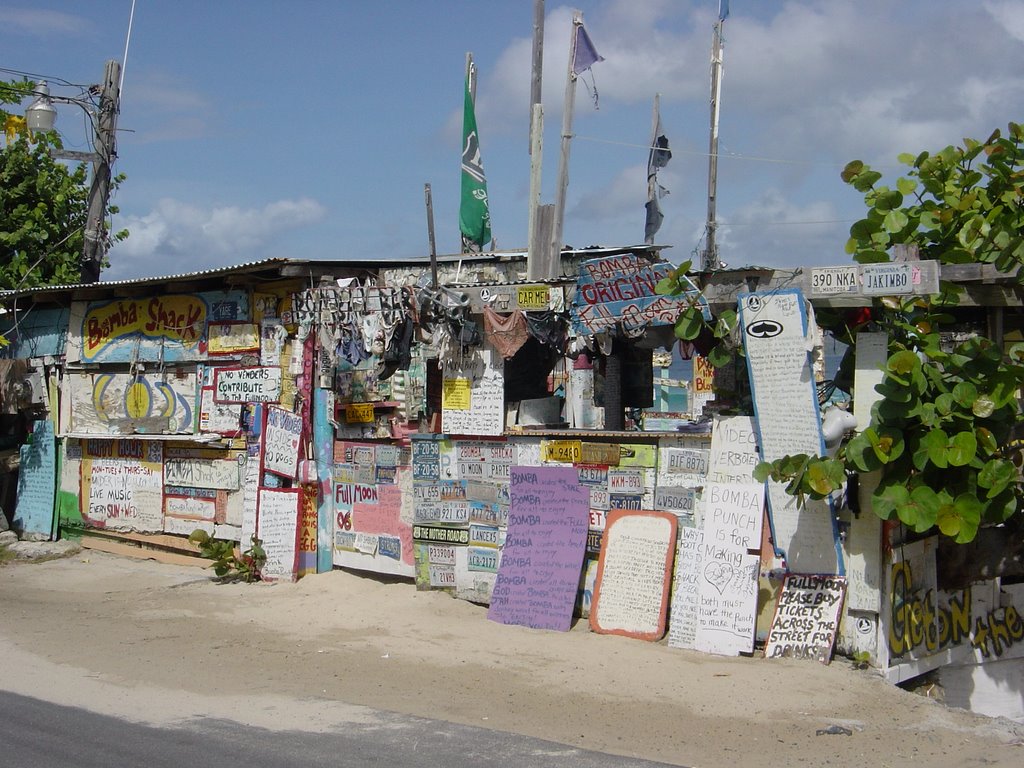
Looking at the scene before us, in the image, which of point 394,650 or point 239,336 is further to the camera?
point 239,336

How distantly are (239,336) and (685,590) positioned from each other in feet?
20.7

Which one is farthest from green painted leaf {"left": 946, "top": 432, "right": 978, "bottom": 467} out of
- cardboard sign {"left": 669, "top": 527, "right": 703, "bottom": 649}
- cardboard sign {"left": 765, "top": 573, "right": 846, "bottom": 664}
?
cardboard sign {"left": 669, "top": 527, "right": 703, "bottom": 649}

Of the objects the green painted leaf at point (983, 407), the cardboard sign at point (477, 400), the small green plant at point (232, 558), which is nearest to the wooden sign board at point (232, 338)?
the small green plant at point (232, 558)

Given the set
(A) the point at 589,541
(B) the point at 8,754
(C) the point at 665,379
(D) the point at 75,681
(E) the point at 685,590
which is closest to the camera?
(B) the point at 8,754

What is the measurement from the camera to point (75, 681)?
8234mm

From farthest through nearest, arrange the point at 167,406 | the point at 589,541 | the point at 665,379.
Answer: the point at 665,379 → the point at 167,406 → the point at 589,541

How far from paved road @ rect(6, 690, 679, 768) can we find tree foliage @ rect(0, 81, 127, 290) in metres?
14.9

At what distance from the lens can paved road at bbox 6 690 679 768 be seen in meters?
6.14

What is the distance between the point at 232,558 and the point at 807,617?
22.4 ft

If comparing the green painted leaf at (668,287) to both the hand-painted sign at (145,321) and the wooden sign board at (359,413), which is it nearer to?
the wooden sign board at (359,413)

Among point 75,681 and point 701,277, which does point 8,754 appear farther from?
point 701,277

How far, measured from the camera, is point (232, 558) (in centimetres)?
1236

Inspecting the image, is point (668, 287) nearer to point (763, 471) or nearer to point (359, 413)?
point (763, 471)

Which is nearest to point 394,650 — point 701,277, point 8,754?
point 8,754
